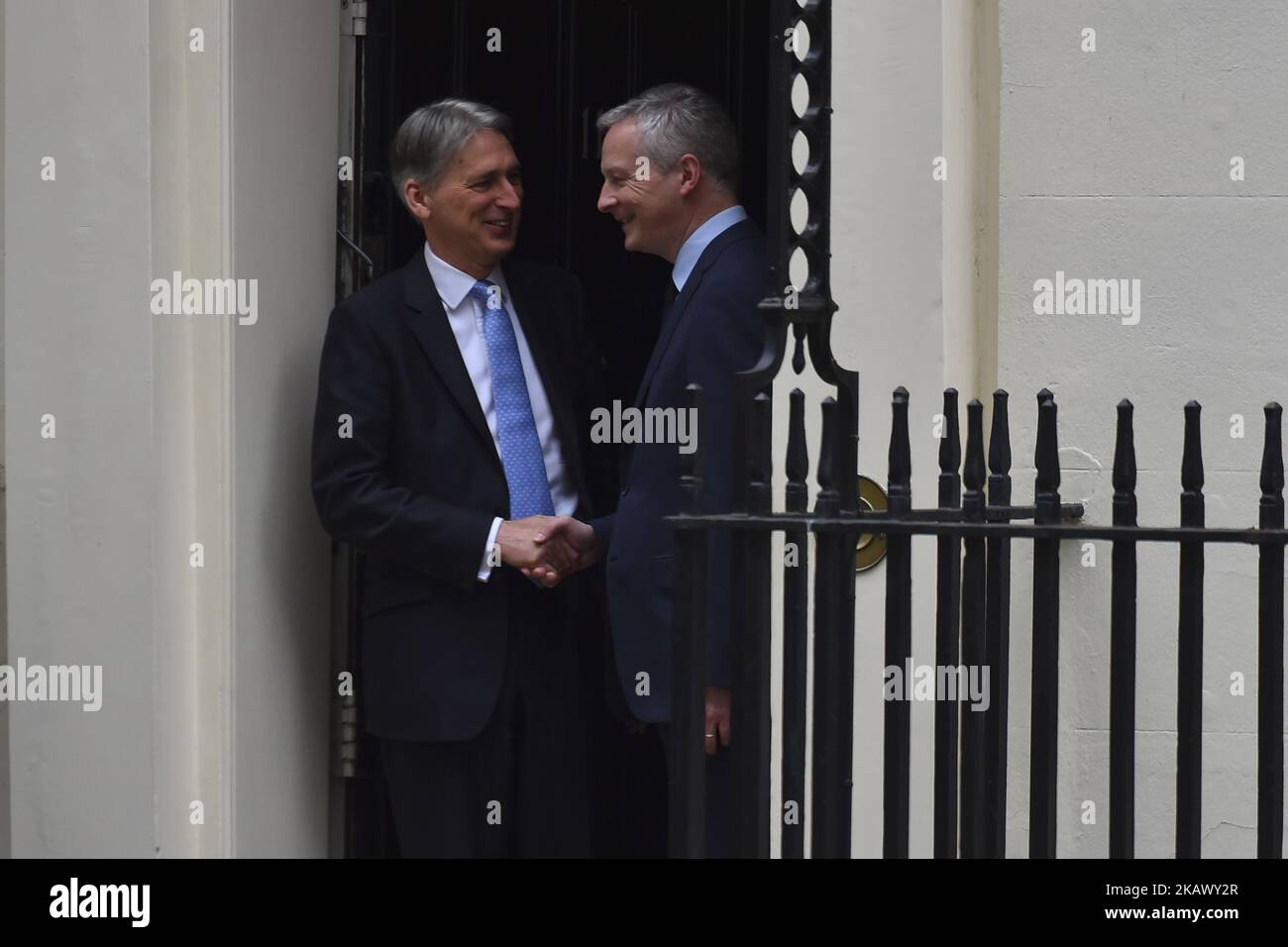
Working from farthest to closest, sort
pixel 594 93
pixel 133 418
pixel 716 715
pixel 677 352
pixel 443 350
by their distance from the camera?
pixel 594 93
pixel 443 350
pixel 133 418
pixel 677 352
pixel 716 715

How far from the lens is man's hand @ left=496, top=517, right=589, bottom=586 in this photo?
4.55m

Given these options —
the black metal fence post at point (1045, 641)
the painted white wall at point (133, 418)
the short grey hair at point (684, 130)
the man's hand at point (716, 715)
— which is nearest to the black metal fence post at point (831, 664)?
the black metal fence post at point (1045, 641)

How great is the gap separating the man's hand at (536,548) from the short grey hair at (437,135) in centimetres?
88

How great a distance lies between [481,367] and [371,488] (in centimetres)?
45

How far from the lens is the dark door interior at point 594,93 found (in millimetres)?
5543

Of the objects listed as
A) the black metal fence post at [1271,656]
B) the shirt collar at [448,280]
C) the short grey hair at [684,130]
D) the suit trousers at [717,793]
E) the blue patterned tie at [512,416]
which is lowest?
the suit trousers at [717,793]

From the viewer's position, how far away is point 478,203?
4.79m

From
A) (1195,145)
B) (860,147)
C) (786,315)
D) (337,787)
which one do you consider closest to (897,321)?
(860,147)

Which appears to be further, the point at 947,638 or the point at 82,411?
the point at 82,411

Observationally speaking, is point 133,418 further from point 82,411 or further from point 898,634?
point 898,634

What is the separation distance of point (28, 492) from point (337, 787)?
43.9 inches

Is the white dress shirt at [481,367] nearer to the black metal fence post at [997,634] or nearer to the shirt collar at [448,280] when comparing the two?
the shirt collar at [448,280]

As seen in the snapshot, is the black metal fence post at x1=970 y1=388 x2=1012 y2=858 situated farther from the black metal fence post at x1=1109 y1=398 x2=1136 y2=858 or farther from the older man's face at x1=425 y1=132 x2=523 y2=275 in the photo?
the older man's face at x1=425 y1=132 x2=523 y2=275

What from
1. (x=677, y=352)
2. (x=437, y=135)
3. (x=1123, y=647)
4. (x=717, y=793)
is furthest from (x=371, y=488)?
(x=1123, y=647)
